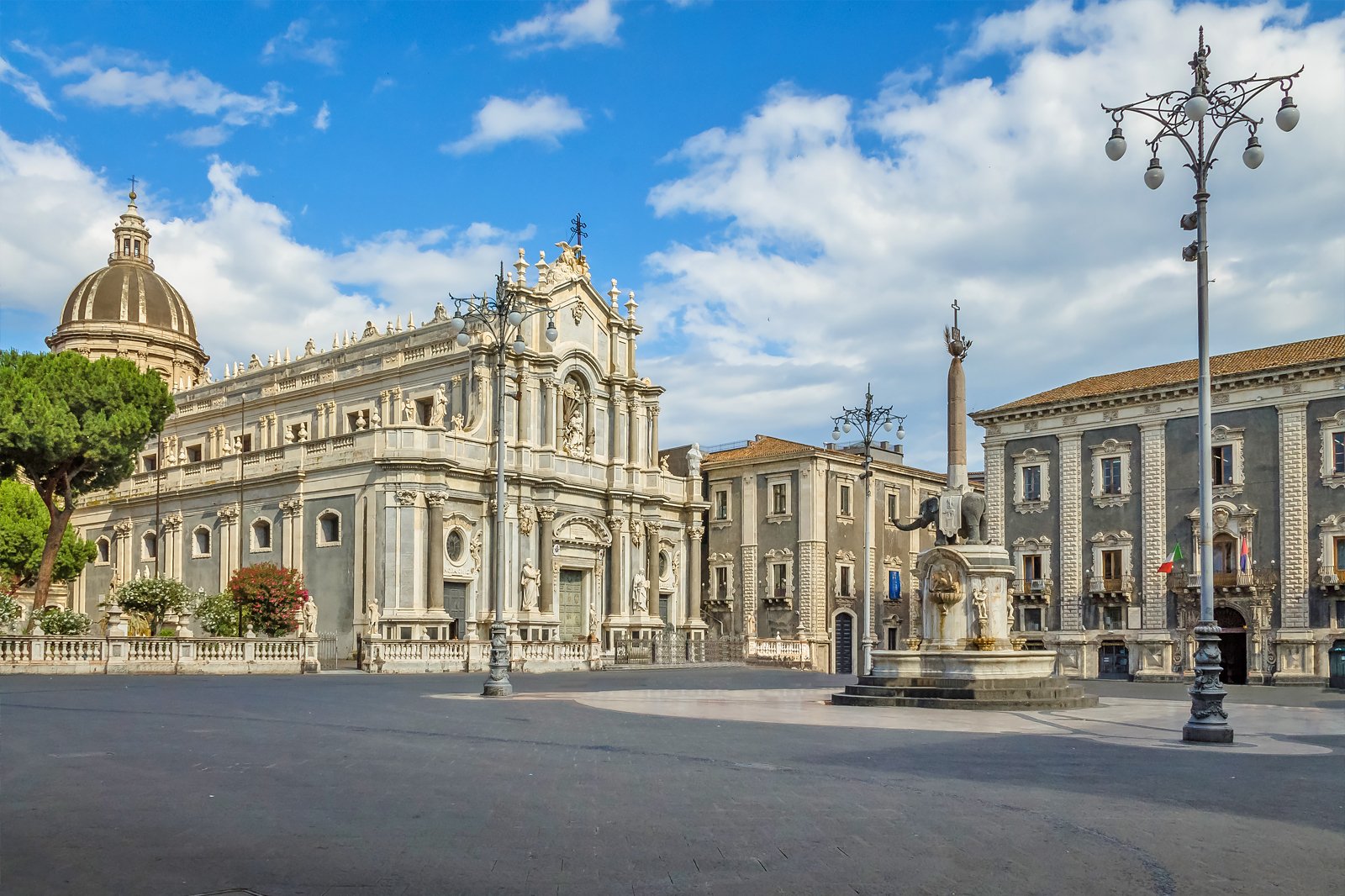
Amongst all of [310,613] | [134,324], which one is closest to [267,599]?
[310,613]

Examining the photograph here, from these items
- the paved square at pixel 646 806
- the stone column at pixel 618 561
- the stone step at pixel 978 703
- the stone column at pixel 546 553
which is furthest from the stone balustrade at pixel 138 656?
the stone step at pixel 978 703

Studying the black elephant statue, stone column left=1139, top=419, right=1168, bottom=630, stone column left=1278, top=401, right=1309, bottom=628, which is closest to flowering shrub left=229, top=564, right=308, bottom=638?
the black elephant statue

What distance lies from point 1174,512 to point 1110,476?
3.14m

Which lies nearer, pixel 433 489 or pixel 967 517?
pixel 967 517

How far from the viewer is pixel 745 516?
64.6m

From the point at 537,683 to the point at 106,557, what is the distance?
1422 inches

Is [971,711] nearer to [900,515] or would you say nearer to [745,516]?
[745,516]

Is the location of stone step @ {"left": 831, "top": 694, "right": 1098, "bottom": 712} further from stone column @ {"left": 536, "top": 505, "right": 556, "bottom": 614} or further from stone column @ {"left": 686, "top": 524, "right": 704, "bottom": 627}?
stone column @ {"left": 686, "top": 524, "right": 704, "bottom": 627}

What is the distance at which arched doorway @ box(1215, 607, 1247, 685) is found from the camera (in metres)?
49.5

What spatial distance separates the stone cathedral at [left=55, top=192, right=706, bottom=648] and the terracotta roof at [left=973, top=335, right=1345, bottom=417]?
16783 millimetres

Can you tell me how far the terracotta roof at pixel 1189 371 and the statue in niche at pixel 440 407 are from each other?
23739 millimetres

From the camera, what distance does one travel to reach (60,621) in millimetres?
41219

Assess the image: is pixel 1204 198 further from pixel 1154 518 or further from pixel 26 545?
pixel 26 545

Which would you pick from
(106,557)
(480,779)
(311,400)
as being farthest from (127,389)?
(480,779)
